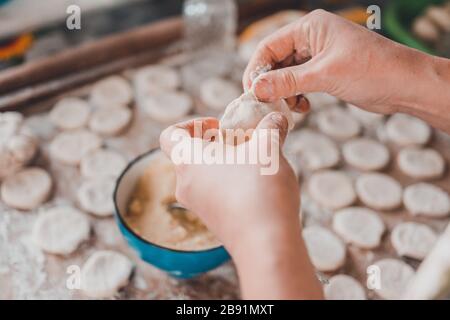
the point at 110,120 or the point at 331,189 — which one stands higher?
the point at 110,120

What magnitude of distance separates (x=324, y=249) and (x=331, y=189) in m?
0.29

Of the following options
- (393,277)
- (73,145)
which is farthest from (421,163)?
(73,145)

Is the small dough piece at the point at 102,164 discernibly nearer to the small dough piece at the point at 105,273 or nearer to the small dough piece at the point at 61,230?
the small dough piece at the point at 61,230

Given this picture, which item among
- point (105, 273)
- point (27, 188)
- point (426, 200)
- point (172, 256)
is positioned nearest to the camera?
point (172, 256)

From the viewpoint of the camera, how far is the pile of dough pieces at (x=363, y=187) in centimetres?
176

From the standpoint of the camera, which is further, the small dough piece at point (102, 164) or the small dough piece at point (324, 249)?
the small dough piece at point (102, 164)

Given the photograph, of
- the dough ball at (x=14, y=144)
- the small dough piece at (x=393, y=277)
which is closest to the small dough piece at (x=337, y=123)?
the small dough piece at (x=393, y=277)

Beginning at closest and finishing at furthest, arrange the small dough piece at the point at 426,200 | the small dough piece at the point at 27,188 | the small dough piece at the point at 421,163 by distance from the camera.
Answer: the small dough piece at the point at 27,188 → the small dough piece at the point at 426,200 → the small dough piece at the point at 421,163

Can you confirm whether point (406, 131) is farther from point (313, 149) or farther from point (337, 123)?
point (313, 149)

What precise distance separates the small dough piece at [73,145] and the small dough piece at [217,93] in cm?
50

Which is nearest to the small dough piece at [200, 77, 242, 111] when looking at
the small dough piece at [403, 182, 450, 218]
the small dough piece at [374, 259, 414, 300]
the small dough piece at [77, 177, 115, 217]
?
the small dough piece at [77, 177, 115, 217]

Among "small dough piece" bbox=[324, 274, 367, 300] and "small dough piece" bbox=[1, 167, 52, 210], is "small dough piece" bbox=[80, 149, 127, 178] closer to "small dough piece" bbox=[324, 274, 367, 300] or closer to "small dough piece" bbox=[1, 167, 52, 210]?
"small dough piece" bbox=[1, 167, 52, 210]

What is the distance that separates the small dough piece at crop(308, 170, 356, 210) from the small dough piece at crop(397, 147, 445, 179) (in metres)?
0.25

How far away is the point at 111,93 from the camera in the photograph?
2291mm
